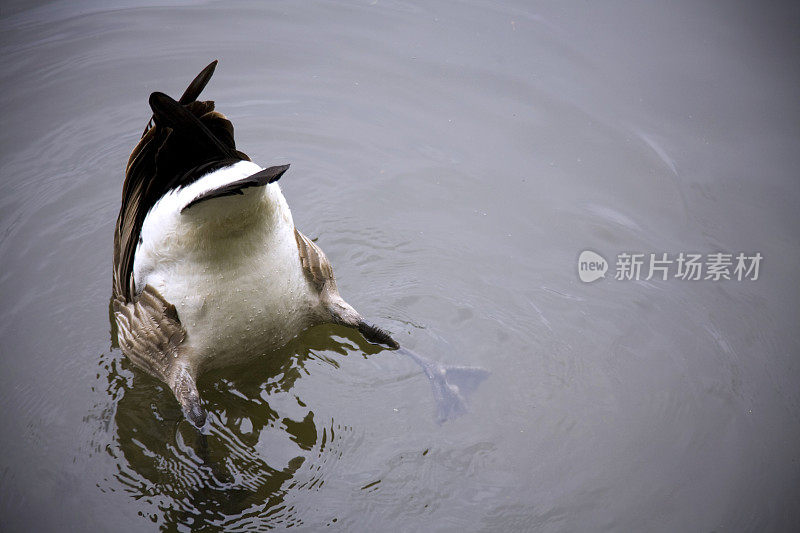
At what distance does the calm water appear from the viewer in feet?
12.4

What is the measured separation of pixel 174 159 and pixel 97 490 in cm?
174

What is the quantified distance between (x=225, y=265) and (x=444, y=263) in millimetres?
1771

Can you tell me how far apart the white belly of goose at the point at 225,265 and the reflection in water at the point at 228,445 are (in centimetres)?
31

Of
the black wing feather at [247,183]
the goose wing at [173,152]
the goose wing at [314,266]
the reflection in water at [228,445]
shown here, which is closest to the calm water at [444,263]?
the reflection in water at [228,445]

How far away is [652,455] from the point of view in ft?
13.0

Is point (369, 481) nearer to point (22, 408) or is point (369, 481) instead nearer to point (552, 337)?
point (552, 337)

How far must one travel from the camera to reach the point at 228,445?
13.0ft

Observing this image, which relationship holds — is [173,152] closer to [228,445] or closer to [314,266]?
[314,266]

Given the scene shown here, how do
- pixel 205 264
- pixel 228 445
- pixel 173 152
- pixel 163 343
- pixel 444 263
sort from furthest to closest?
1. pixel 444 263
2. pixel 228 445
3. pixel 163 343
4. pixel 205 264
5. pixel 173 152

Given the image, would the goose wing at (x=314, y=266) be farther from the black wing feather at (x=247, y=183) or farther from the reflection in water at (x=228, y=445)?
the black wing feather at (x=247, y=183)

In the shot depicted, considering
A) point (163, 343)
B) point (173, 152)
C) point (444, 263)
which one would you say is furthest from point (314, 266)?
point (444, 263)

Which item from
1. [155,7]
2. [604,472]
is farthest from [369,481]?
[155,7]

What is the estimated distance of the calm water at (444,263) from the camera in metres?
3.79

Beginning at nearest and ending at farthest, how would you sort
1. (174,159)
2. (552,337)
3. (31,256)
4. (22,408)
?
(174,159), (22,408), (552,337), (31,256)
